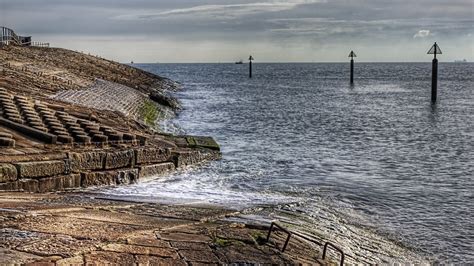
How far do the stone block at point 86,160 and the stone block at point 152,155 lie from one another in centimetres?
120

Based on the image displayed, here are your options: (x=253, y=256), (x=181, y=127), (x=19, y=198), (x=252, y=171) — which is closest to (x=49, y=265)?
(x=253, y=256)

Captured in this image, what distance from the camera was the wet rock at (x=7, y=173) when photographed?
10.1 metres

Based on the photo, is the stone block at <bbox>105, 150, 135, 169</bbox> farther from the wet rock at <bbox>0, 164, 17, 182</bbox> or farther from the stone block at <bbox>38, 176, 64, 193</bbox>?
the wet rock at <bbox>0, 164, 17, 182</bbox>

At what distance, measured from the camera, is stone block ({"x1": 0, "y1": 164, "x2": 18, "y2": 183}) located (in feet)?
33.3

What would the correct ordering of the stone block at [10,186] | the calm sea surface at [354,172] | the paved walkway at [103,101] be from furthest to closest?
the paved walkway at [103,101] < the calm sea surface at [354,172] < the stone block at [10,186]

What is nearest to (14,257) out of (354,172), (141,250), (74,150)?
(141,250)

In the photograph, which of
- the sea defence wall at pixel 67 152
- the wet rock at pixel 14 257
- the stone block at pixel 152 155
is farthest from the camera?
the stone block at pixel 152 155

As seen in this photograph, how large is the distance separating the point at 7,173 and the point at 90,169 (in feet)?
7.11

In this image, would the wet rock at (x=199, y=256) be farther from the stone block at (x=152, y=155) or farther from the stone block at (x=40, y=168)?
the stone block at (x=152, y=155)

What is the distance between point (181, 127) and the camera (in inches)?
1125

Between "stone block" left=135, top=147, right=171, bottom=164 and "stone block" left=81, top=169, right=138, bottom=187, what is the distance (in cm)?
52

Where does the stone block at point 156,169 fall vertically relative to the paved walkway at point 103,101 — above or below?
below

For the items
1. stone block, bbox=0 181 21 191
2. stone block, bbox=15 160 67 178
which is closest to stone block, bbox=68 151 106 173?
stone block, bbox=15 160 67 178

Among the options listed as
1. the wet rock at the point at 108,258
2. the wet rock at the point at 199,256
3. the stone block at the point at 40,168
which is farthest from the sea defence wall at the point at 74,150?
the wet rock at the point at 199,256
